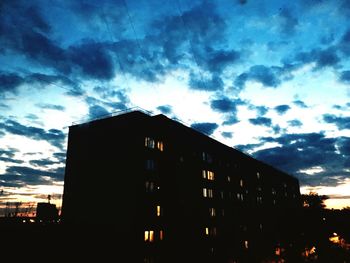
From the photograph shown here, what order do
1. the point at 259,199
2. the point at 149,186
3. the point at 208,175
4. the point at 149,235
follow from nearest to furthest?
the point at 149,235
the point at 149,186
the point at 208,175
the point at 259,199

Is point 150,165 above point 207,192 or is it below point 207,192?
above

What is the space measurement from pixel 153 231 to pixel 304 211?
31472mm

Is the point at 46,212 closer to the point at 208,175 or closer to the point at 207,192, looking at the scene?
the point at 207,192

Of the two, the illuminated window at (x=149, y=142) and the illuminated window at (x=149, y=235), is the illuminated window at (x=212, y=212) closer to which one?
the illuminated window at (x=149, y=235)

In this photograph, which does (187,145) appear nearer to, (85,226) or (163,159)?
(163,159)

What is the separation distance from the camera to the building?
3244 centimetres

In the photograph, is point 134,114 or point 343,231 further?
point 343,231

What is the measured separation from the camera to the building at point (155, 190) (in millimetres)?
32438

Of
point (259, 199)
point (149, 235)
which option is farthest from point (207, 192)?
point (259, 199)

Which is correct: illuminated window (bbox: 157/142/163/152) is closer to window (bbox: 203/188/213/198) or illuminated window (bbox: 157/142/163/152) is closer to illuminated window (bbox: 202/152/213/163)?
illuminated window (bbox: 202/152/213/163)

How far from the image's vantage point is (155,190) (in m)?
34.7

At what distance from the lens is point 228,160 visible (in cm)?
5438

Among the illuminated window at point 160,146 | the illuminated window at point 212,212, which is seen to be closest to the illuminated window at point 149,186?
the illuminated window at point 160,146

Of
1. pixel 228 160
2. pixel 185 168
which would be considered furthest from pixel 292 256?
pixel 185 168
